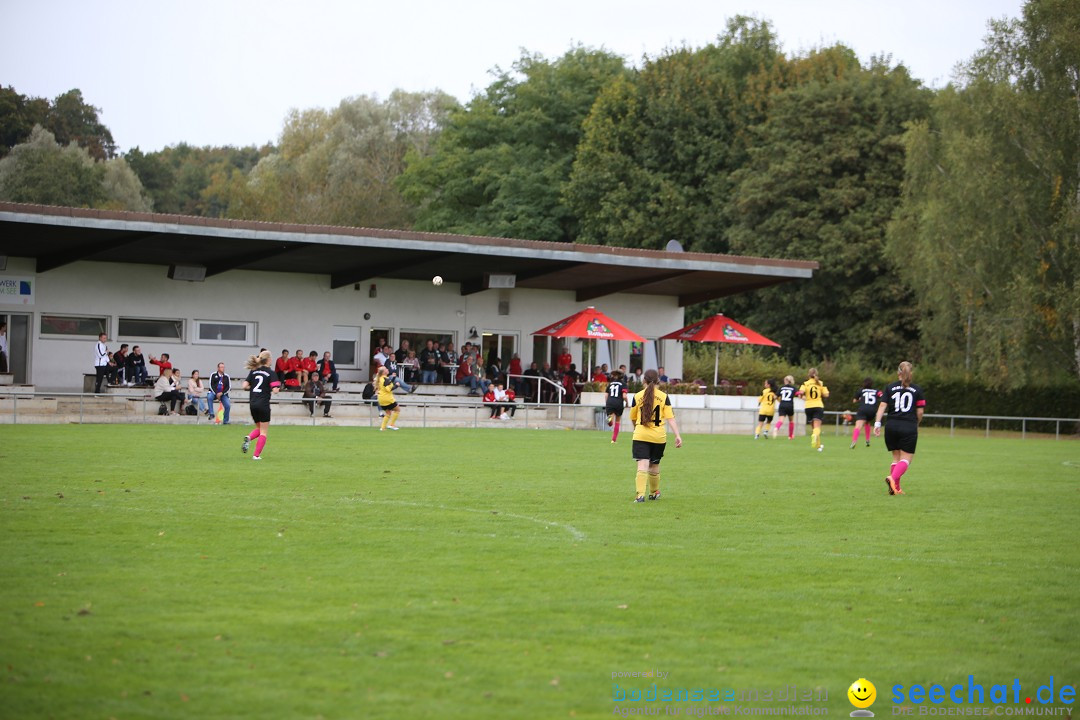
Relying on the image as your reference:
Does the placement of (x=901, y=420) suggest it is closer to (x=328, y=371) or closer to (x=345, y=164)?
(x=328, y=371)

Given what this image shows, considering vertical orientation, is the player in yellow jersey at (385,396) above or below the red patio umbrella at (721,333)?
below

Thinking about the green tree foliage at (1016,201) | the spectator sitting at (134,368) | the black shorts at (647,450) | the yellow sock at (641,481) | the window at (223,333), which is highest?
the green tree foliage at (1016,201)

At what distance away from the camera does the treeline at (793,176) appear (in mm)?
42219

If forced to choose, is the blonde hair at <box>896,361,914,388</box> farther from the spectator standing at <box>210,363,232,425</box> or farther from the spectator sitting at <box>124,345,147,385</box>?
the spectator sitting at <box>124,345,147,385</box>

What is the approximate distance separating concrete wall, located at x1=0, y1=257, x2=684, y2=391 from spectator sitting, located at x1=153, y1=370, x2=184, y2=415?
3903 mm

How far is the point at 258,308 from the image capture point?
3538 centimetres

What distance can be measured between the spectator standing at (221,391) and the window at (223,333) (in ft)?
16.8

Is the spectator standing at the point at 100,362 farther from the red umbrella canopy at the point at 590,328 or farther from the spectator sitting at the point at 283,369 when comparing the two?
the red umbrella canopy at the point at 590,328

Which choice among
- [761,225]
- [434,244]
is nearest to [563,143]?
[761,225]

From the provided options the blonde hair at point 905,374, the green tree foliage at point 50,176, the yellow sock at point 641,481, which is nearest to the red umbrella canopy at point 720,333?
the blonde hair at point 905,374

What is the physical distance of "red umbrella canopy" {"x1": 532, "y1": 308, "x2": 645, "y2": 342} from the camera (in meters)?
35.3

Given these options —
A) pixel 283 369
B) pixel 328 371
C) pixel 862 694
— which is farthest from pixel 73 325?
pixel 862 694

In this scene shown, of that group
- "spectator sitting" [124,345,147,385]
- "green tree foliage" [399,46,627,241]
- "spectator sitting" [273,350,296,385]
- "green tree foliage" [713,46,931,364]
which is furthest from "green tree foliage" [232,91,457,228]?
"spectator sitting" [124,345,147,385]

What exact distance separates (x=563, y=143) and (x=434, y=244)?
3415 centimetres
